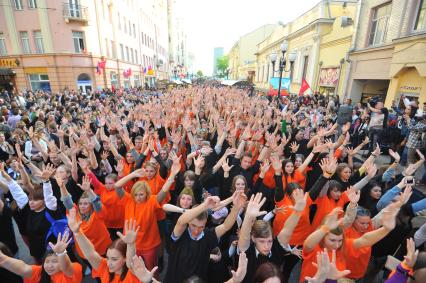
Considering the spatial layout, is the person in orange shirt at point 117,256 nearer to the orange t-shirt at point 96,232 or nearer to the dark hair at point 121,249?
the dark hair at point 121,249

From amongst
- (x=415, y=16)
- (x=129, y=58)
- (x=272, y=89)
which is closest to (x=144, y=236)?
(x=415, y=16)

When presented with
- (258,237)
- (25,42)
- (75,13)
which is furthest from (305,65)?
(25,42)

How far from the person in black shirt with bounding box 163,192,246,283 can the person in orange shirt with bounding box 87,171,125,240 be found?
4.42 feet

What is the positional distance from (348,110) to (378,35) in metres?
6.67

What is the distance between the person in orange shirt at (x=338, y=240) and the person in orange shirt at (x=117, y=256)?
63.6 inches

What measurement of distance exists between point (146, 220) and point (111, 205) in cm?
71

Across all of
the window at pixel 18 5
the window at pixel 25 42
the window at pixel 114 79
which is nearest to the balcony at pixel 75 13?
the window at pixel 18 5

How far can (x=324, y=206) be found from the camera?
127 inches

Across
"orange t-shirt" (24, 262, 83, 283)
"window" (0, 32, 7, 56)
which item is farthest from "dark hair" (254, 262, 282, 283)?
"window" (0, 32, 7, 56)

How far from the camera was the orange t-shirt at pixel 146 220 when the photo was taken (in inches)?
116

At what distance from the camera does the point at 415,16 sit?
30.5 feet

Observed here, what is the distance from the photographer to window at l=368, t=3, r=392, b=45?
Answer: 11359 mm

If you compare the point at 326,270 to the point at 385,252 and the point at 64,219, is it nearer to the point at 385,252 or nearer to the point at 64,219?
the point at 385,252

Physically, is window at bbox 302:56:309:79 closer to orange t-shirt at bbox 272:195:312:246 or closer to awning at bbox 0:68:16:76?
orange t-shirt at bbox 272:195:312:246
